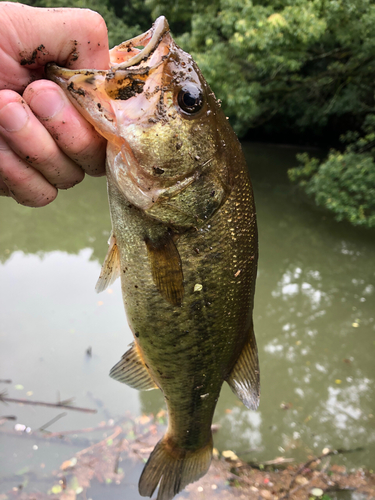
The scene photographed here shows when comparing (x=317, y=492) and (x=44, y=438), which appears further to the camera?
(x=44, y=438)

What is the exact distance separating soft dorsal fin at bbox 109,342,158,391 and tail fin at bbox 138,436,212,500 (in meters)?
0.37

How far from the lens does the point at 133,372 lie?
1715 mm

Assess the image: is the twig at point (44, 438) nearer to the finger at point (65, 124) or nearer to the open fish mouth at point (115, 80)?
the finger at point (65, 124)

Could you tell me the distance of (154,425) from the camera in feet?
10.5

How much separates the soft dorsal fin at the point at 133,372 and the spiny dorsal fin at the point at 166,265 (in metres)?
0.52

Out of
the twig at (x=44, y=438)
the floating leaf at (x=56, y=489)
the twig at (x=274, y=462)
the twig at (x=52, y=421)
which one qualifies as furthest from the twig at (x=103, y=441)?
the twig at (x=274, y=462)

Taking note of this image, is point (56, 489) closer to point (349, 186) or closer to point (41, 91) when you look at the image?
point (41, 91)

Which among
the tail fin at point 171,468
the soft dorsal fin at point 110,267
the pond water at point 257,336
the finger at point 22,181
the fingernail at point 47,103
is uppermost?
the fingernail at point 47,103

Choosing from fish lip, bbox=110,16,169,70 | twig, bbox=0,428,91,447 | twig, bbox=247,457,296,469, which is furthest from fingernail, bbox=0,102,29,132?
twig, bbox=247,457,296,469

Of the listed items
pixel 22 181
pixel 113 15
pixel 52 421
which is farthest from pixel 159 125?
pixel 113 15

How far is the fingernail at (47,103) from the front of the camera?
1.07m

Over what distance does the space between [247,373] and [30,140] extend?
131 cm

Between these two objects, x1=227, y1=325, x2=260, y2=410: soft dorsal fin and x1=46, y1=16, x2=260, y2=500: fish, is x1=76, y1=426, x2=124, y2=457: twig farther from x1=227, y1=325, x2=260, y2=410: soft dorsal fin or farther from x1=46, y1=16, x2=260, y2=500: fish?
x1=227, y1=325, x2=260, y2=410: soft dorsal fin

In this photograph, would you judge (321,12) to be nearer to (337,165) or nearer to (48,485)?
(337,165)
